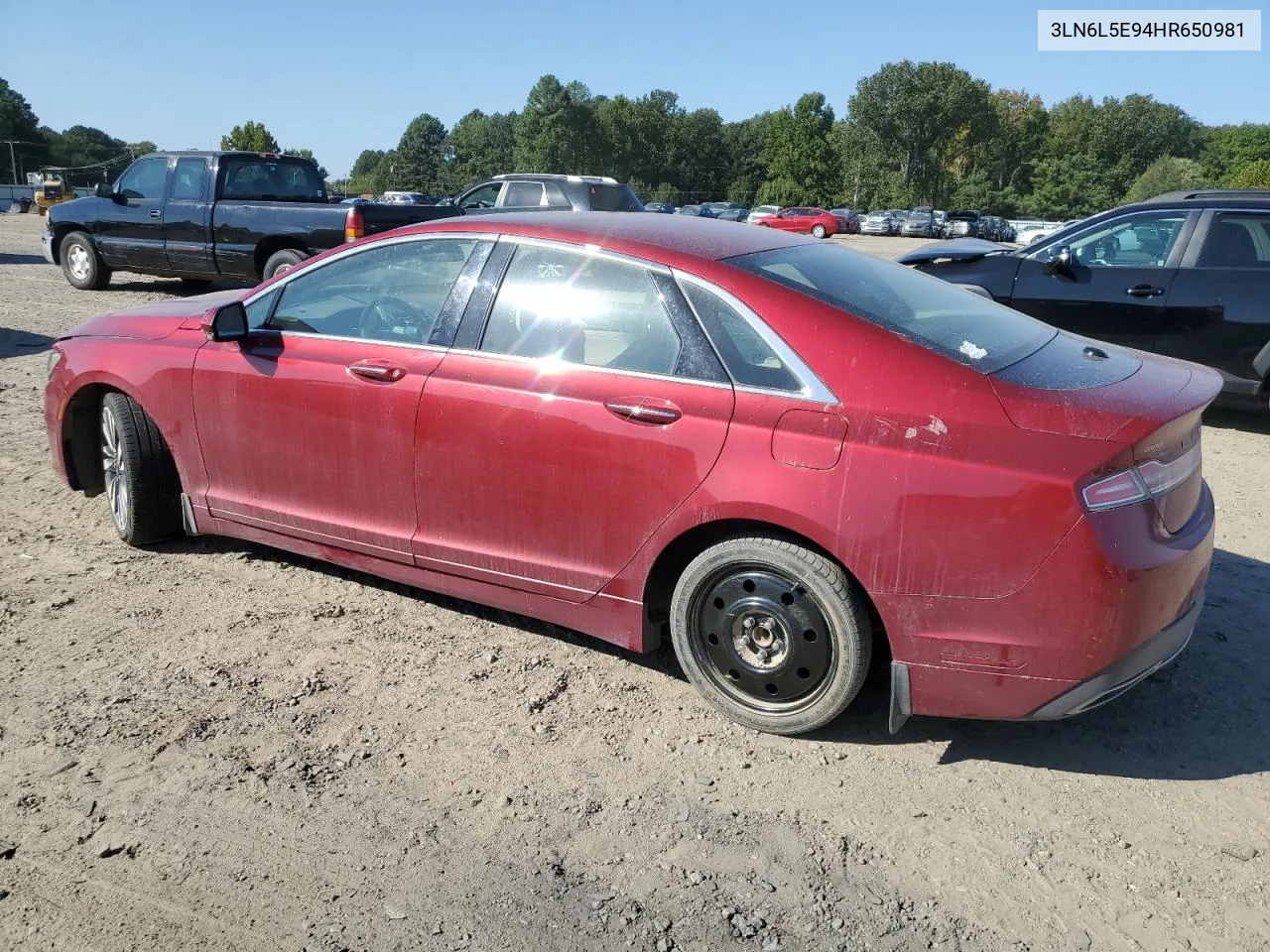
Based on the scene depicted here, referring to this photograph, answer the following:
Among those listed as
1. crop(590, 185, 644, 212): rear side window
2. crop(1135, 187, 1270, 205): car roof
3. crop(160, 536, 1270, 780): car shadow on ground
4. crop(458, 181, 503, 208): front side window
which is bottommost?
crop(160, 536, 1270, 780): car shadow on ground

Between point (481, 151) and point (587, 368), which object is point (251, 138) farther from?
point (587, 368)

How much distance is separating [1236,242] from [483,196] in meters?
12.2

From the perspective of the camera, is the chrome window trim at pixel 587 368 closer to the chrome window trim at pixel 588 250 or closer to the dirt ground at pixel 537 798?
the chrome window trim at pixel 588 250

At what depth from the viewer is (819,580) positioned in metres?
3.06

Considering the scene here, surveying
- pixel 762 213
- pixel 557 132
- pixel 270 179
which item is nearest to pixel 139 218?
pixel 270 179

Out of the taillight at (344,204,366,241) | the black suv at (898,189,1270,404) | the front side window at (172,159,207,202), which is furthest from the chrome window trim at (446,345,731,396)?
the front side window at (172,159,207,202)

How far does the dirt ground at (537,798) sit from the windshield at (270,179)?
31.0ft

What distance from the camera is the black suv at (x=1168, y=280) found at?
737 cm

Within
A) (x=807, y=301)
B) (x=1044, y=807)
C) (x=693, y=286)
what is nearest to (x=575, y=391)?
(x=693, y=286)

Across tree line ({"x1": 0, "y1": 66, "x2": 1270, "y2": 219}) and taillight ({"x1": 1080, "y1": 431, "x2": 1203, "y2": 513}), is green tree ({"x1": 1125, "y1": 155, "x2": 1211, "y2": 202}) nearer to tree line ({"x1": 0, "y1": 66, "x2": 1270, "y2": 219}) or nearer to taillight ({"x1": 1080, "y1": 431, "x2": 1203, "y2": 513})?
tree line ({"x1": 0, "y1": 66, "x2": 1270, "y2": 219})

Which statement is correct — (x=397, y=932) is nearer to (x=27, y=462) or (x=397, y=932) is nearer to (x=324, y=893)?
(x=324, y=893)

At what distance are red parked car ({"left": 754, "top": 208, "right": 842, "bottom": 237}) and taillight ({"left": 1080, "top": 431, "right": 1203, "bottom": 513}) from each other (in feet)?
156

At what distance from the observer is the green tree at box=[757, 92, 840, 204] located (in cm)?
9350

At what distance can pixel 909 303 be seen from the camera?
356cm
